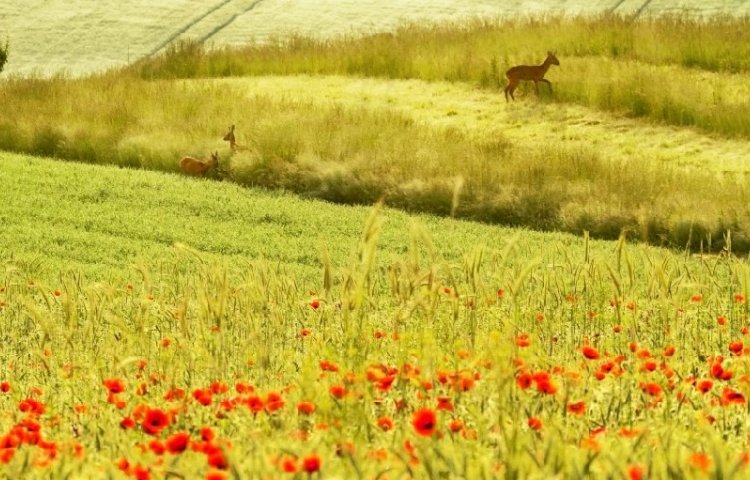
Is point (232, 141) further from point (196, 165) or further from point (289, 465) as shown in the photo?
point (289, 465)

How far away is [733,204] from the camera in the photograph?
37.5 feet

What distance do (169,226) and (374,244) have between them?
8.00 metres

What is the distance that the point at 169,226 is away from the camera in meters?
11.5

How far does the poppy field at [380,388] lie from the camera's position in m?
2.78

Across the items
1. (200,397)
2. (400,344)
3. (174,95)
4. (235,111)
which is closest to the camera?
(200,397)

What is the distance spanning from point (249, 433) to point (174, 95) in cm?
1503

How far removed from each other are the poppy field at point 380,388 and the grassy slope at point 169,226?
2.61 meters

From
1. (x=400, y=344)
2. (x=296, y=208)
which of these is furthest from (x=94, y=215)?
(x=400, y=344)

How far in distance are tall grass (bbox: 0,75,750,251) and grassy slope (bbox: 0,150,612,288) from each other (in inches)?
27.9

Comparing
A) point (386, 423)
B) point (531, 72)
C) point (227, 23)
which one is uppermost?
point (227, 23)

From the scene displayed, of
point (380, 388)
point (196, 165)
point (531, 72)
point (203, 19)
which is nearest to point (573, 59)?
point (531, 72)

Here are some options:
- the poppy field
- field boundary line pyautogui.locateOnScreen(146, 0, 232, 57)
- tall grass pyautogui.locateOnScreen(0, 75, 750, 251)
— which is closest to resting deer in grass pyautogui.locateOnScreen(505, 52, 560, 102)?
tall grass pyautogui.locateOnScreen(0, 75, 750, 251)

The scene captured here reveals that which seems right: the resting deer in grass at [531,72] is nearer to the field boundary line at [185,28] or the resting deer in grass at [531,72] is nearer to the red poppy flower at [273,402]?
the field boundary line at [185,28]

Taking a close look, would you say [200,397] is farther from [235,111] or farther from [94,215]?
[235,111]
